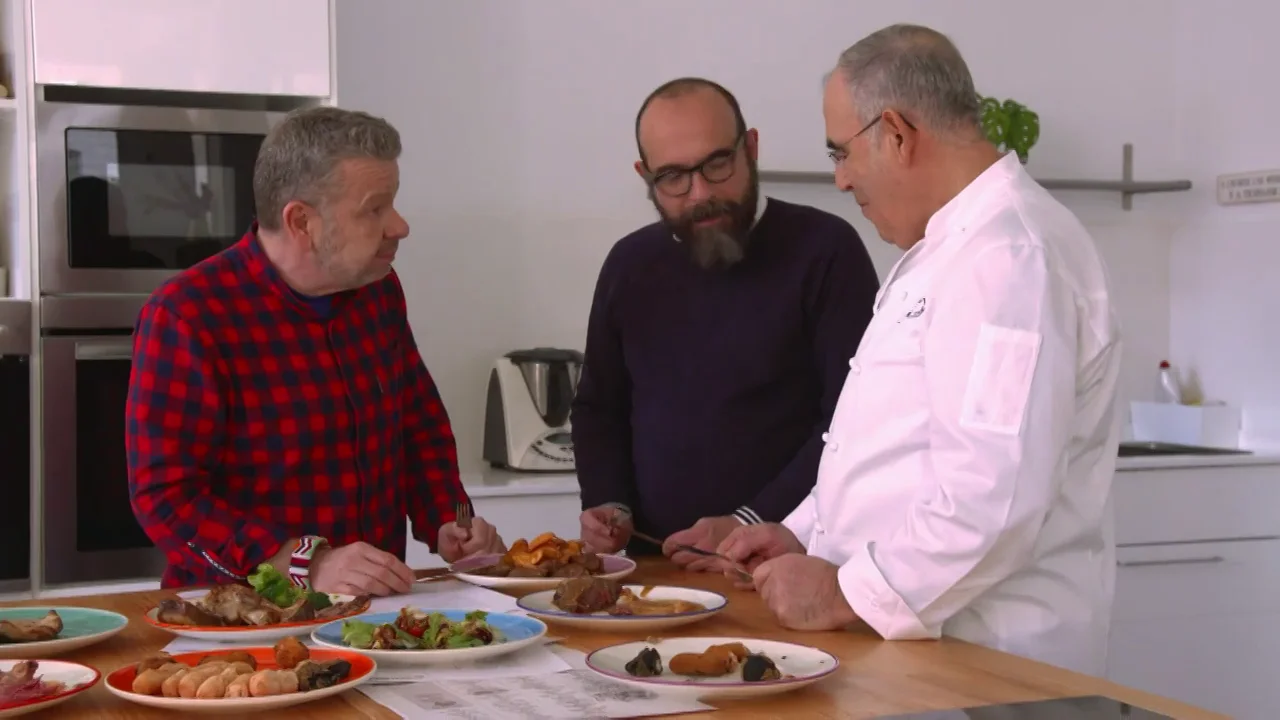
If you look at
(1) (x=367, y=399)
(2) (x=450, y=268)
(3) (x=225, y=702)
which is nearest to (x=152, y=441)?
(1) (x=367, y=399)

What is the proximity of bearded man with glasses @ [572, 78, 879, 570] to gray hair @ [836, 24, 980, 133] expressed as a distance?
2.05ft

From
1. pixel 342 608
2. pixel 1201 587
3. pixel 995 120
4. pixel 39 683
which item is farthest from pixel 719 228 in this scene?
pixel 1201 587

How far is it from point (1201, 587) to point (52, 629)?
10.2 feet

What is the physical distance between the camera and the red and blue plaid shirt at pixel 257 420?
1.80 meters

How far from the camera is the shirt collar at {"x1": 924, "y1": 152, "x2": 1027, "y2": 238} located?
1590 mm

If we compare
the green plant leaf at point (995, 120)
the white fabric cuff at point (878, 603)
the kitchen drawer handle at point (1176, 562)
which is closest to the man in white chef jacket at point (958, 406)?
the white fabric cuff at point (878, 603)

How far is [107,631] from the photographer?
4.86ft

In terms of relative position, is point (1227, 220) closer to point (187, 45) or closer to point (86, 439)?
point (187, 45)

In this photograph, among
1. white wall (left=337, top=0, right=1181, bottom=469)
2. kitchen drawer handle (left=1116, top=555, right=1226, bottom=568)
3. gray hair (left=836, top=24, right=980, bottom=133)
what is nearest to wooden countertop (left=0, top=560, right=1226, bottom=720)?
gray hair (left=836, top=24, right=980, bottom=133)

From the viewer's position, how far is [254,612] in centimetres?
151

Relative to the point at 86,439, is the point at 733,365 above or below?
above

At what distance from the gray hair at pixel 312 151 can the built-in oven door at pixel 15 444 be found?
1059 millimetres

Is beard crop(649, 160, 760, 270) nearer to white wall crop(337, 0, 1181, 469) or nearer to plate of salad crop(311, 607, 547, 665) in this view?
plate of salad crop(311, 607, 547, 665)

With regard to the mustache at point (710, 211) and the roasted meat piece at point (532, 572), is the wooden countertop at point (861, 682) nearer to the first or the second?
the roasted meat piece at point (532, 572)
